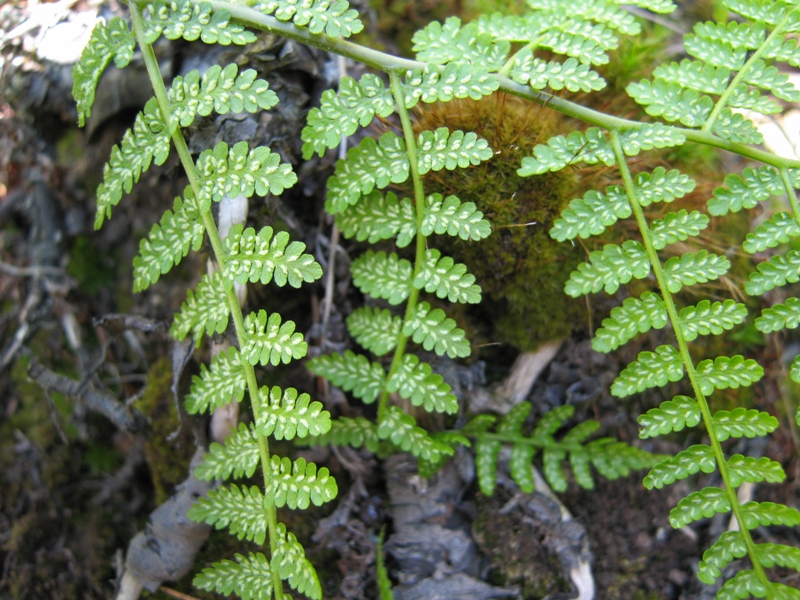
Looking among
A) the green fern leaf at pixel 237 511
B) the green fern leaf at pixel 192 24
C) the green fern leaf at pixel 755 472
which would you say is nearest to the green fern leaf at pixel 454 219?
the green fern leaf at pixel 192 24

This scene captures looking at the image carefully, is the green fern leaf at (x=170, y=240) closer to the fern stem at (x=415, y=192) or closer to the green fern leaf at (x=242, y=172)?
the green fern leaf at (x=242, y=172)

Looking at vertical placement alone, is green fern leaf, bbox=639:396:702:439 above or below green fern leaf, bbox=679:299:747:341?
below

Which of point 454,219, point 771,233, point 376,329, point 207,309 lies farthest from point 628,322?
point 207,309

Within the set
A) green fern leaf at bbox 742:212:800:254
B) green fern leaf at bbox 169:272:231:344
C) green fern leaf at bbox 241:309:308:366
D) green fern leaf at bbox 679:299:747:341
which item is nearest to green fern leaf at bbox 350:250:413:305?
green fern leaf at bbox 241:309:308:366

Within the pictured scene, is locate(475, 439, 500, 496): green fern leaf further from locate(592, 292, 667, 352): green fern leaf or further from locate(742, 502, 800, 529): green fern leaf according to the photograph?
locate(742, 502, 800, 529): green fern leaf

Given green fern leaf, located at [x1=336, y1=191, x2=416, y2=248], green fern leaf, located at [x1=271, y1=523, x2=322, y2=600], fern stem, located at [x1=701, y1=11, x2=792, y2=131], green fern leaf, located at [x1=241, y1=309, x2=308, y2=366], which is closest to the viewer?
green fern leaf, located at [x1=271, y1=523, x2=322, y2=600]

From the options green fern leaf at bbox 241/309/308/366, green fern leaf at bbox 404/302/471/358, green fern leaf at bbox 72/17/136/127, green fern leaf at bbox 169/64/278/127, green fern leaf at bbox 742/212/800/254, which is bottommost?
green fern leaf at bbox 404/302/471/358

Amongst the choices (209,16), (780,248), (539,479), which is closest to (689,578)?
(539,479)

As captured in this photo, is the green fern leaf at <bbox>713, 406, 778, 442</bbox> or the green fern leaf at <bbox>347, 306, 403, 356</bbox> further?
the green fern leaf at <bbox>347, 306, 403, 356</bbox>
